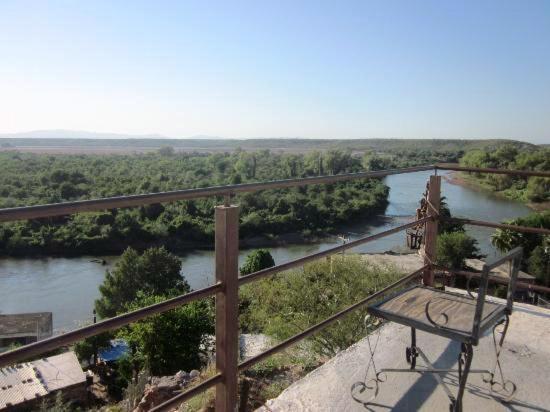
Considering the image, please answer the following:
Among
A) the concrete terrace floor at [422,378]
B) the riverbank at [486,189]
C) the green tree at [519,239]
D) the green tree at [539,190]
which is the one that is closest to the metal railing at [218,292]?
the concrete terrace floor at [422,378]

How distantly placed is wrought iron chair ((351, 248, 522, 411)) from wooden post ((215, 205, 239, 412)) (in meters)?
0.56

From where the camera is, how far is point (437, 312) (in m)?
1.80

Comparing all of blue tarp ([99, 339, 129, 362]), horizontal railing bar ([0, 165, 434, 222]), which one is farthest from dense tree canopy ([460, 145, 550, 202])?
horizontal railing bar ([0, 165, 434, 222])

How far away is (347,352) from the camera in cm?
242

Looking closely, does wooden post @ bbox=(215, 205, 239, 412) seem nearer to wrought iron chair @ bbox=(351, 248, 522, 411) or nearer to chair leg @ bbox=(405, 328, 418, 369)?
wrought iron chair @ bbox=(351, 248, 522, 411)

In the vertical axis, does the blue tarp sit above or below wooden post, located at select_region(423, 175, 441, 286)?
below

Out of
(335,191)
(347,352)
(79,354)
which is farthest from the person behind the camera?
(335,191)

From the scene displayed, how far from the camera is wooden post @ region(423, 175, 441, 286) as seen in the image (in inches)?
113

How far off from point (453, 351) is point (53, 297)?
2757 cm

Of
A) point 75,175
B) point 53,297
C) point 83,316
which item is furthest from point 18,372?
point 75,175

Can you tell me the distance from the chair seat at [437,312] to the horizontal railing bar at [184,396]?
63 cm

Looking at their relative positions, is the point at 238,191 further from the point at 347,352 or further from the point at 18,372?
the point at 18,372

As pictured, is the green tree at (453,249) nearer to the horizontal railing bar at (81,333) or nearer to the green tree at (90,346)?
the green tree at (90,346)

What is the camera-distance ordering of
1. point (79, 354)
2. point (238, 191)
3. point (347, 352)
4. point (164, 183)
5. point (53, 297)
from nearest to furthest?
point (238, 191)
point (347, 352)
point (79, 354)
point (53, 297)
point (164, 183)
